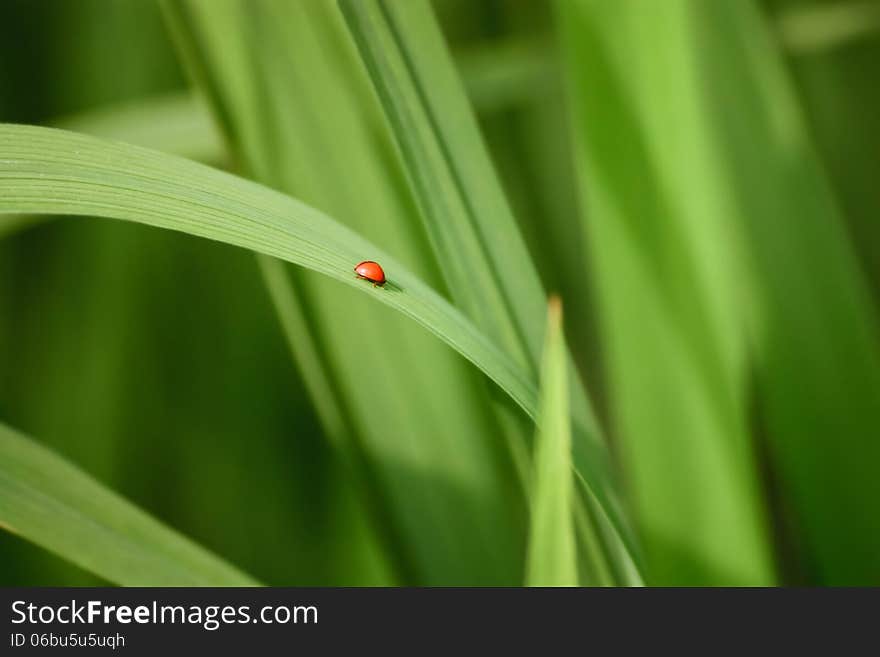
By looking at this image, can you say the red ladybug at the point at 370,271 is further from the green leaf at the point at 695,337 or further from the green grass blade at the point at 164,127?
the green grass blade at the point at 164,127

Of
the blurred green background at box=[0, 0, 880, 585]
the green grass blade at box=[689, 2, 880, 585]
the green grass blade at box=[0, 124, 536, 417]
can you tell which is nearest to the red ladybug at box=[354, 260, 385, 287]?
the green grass blade at box=[0, 124, 536, 417]

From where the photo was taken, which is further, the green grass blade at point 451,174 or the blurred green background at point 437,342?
the blurred green background at point 437,342

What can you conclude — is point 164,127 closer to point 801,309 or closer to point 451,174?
point 451,174

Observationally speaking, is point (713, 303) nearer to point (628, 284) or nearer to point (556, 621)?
point (628, 284)

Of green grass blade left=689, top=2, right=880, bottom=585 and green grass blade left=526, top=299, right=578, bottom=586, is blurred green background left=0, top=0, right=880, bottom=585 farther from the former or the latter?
green grass blade left=526, top=299, right=578, bottom=586

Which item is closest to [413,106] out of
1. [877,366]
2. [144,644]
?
[144,644]

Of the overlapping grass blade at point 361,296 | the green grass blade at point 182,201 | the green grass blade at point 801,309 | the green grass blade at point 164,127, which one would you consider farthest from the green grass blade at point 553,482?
the green grass blade at point 164,127

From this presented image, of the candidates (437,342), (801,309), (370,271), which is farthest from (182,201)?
(801,309)
